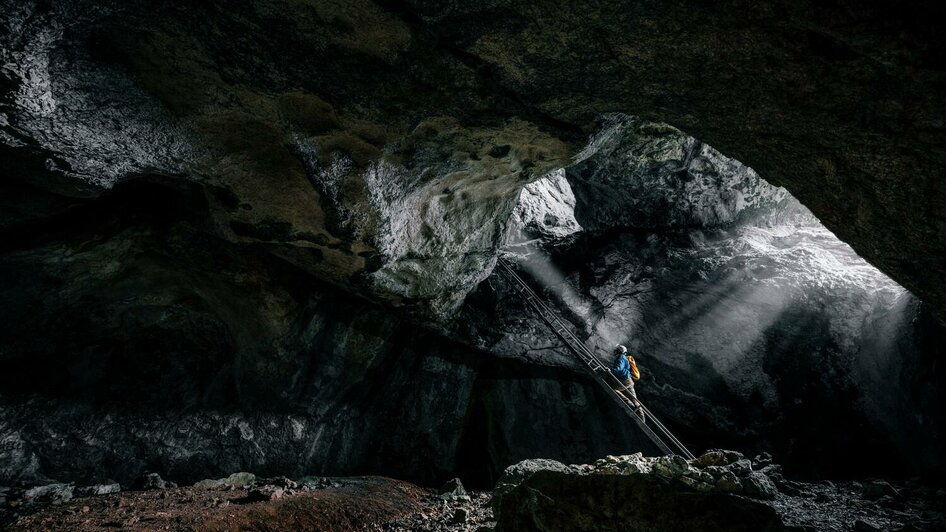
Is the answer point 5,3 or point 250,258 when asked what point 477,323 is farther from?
point 5,3

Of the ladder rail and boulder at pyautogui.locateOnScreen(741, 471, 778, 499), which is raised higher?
boulder at pyautogui.locateOnScreen(741, 471, 778, 499)

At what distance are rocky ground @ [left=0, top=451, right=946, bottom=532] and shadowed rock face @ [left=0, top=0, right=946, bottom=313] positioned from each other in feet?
7.66

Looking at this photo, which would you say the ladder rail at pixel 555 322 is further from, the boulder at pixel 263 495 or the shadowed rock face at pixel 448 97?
the boulder at pixel 263 495

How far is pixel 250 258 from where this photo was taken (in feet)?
26.9

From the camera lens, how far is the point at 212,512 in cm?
518

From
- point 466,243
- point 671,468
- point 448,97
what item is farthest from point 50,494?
point 671,468

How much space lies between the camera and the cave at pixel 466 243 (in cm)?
374

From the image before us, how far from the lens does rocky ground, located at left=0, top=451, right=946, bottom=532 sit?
3.88m

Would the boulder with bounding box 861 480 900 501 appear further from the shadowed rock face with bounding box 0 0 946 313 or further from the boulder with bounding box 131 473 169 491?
the boulder with bounding box 131 473 169 491

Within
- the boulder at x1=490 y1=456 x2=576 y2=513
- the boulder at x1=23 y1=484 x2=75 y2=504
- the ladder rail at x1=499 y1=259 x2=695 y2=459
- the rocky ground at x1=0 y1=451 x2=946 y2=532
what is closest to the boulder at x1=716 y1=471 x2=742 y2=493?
the rocky ground at x1=0 y1=451 x2=946 y2=532

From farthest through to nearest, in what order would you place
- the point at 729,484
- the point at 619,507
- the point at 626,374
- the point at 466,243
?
the point at 626,374, the point at 466,243, the point at 619,507, the point at 729,484

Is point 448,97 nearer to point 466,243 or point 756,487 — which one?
point 466,243

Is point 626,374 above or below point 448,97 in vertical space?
below

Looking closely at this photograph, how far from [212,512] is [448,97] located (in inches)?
222
